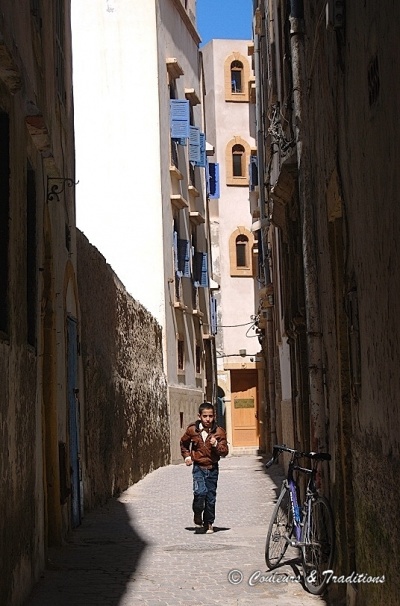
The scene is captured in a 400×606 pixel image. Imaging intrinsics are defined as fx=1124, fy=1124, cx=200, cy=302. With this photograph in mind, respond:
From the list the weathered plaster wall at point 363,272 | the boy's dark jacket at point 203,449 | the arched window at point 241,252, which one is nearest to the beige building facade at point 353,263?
the weathered plaster wall at point 363,272

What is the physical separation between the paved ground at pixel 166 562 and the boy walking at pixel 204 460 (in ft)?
0.94

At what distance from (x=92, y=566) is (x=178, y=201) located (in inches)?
952

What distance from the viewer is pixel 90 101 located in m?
32.3

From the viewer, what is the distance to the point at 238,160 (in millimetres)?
48469

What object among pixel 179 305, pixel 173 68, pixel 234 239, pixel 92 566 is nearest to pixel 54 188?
pixel 92 566

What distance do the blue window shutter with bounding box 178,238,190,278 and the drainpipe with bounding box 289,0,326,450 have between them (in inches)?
899

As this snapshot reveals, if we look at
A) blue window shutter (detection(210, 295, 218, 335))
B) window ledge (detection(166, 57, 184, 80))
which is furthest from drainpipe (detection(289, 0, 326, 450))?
blue window shutter (detection(210, 295, 218, 335))

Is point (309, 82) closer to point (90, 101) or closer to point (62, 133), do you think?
point (62, 133)

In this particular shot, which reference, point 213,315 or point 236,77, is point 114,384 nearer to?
point 213,315

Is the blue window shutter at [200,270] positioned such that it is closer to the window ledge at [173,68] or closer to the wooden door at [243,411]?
the window ledge at [173,68]

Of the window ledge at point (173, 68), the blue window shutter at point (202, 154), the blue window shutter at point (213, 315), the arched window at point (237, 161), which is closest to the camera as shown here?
the window ledge at point (173, 68)

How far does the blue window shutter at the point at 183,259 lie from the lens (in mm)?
34781

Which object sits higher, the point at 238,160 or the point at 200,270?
the point at 238,160

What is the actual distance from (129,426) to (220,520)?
7582 mm
